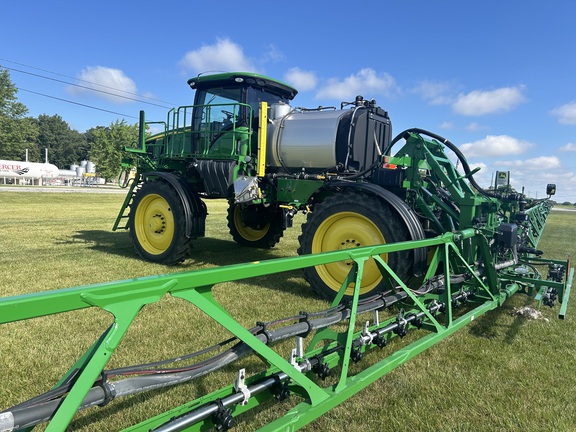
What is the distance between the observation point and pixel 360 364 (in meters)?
3.25

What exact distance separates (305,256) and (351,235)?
2.90 meters

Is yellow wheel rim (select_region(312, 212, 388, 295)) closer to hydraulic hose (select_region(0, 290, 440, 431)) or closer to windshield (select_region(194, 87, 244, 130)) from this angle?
hydraulic hose (select_region(0, 290, 440, 431))

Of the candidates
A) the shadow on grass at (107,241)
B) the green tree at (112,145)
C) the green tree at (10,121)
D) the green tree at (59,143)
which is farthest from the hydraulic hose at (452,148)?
the green tree at (59,143)

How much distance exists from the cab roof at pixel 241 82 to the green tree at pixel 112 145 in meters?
46.2

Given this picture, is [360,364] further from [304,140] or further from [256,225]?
[256,225]

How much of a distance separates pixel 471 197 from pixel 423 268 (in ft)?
3.25

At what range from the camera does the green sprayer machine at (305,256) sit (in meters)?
1.70

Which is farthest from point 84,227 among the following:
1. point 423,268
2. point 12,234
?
point 423,268

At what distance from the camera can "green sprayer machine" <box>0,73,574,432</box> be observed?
5.59ft

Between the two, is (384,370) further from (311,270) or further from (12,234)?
(12,234)

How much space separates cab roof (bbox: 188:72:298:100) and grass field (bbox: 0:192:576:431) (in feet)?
11.0

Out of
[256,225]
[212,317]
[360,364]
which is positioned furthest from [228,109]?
[212,317]

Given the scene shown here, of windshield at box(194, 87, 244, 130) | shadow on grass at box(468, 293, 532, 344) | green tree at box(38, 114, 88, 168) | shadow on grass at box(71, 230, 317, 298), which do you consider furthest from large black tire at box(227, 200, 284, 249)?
green tree at box(38, 114, 88, 168)

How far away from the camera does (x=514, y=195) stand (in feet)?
21.0
